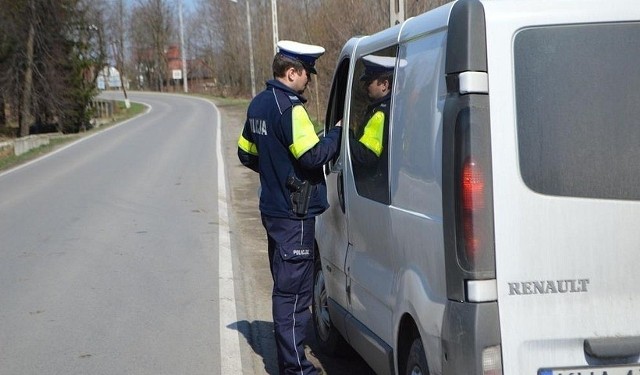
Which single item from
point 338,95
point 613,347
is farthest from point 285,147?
point 613,347

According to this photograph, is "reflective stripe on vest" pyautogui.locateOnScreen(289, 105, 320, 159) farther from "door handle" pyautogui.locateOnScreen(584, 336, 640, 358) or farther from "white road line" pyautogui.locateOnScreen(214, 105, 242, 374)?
"door handle" pyautogui.locateOnScreen(584, 336, 640, 358)

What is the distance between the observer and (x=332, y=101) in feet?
19.6

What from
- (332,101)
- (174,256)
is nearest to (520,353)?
(332,101)

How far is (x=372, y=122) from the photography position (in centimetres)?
472

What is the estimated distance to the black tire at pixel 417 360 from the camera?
387 cm

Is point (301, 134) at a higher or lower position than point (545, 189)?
higher

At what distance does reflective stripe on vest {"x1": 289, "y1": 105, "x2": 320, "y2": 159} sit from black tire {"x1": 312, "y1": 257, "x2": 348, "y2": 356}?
4.48 feet

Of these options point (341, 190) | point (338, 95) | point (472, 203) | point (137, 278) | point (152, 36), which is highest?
point (152, 36)

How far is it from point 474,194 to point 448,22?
72 cm

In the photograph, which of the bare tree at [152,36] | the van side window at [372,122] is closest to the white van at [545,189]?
the van side window at [372,122]

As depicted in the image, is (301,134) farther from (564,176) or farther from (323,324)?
(564,176)

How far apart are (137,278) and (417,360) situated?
5.22 metres

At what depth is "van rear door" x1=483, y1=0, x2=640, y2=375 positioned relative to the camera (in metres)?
3.38

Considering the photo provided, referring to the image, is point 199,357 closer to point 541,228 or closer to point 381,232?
point 381,232
